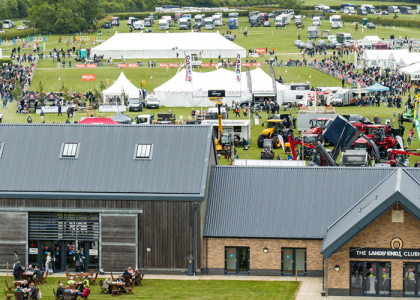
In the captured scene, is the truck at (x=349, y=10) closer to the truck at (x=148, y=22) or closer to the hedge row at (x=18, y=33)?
the truck at (x=148, y=22)

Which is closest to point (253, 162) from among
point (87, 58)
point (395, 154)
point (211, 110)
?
point (395, 154)

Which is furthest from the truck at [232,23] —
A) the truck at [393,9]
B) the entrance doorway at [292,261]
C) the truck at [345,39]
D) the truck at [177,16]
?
the entrance doorway at [292,261]

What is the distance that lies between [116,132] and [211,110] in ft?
104

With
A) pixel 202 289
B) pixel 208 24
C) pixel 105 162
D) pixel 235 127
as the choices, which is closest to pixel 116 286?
pixel 202 289

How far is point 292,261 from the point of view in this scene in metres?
28.8

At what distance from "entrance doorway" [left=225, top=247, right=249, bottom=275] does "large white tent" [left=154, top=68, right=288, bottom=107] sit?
41502 mm

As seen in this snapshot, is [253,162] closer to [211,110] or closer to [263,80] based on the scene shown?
[211,110]

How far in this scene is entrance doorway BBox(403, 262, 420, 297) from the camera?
26750 mm

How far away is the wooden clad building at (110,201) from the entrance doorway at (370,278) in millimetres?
5924

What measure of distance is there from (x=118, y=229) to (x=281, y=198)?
6.58 metres

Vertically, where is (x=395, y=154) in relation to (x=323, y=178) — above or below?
below

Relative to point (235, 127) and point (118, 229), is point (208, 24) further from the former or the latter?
point (118, 229)

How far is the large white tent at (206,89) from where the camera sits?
2766 inches

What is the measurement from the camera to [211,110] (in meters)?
62.8
